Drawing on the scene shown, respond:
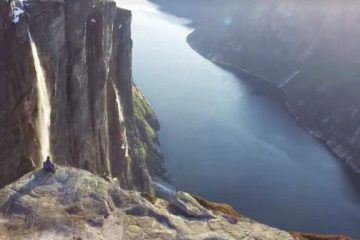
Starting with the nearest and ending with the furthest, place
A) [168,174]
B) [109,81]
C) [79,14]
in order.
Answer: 1. [79,14]
2. [109,81]
3. [168,174]

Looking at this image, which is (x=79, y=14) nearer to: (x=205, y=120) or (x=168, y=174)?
(x=168, y=174)

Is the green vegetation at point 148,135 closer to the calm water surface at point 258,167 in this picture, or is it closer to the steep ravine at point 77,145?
the calm water surface at point 258,167

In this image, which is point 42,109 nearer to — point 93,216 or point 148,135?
point 93,216

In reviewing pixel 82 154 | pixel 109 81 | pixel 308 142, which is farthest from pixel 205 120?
pixel 82 154

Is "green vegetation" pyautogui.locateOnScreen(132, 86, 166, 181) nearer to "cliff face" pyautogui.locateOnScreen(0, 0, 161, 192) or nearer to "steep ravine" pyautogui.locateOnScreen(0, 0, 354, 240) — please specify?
"steep ravine" pyautogui.locateOnScreen(0, 0, 354, 240)

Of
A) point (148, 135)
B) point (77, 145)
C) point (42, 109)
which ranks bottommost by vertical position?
point (148, 135)

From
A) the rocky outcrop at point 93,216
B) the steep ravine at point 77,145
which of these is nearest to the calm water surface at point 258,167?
the steep ravine at point 77,145

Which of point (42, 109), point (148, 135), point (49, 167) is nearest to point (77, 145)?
point (42, 109)

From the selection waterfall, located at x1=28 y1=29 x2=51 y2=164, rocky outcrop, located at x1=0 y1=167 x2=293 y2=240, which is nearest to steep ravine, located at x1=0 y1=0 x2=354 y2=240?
rocky outcrop, located at x1=0 y1=167 x2=293 y2=240
